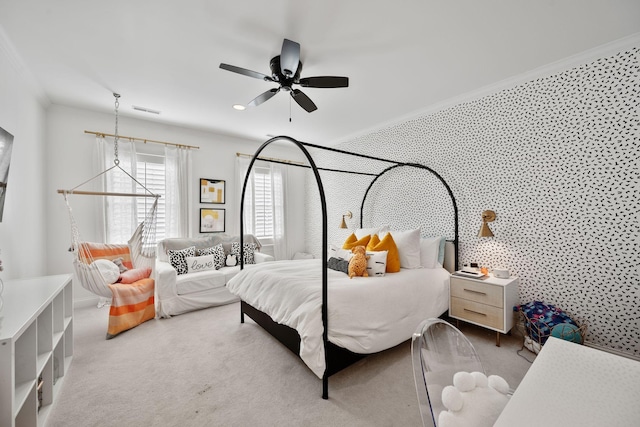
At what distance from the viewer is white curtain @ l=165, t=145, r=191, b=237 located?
4281 millimetres

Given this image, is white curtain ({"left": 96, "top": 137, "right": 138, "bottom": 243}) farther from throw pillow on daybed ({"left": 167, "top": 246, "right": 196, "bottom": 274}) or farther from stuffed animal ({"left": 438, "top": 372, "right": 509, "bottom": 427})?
stuffed animal ({"left": 438, "top": 372, "right": 509, "bottom": 427})

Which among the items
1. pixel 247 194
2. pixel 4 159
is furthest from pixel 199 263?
pixel 4 159

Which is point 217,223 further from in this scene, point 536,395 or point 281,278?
point 536,395

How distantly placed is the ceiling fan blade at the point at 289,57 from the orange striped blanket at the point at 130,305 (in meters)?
2.85

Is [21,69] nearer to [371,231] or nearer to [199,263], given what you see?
[199,263]

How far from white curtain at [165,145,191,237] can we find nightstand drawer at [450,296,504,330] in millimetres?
4016

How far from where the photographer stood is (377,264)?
2748mm

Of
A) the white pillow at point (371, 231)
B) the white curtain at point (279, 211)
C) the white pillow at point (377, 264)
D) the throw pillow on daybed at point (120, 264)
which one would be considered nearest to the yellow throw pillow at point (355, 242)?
the white pillow at point (371, 231)

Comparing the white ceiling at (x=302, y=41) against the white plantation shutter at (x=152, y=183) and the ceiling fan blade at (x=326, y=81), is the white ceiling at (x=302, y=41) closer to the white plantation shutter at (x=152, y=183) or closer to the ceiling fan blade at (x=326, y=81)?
the ceiling fan blade at (x=326, y=81)

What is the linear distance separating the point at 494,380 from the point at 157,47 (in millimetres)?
3174

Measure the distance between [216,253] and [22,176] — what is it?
2.27m

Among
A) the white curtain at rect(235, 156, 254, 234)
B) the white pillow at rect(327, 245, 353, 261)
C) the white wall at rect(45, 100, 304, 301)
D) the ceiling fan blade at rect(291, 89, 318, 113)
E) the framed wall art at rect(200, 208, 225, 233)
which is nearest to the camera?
the ceiling fan blade at rect(291, 89, 318, 113)

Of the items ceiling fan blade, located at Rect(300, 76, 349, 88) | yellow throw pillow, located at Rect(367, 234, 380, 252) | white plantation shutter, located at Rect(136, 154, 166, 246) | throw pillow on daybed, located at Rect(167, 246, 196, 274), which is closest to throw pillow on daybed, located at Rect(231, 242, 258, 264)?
throw pillow on daybed, located at Rect(167, 246, 196, 274)

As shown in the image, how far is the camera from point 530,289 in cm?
276
